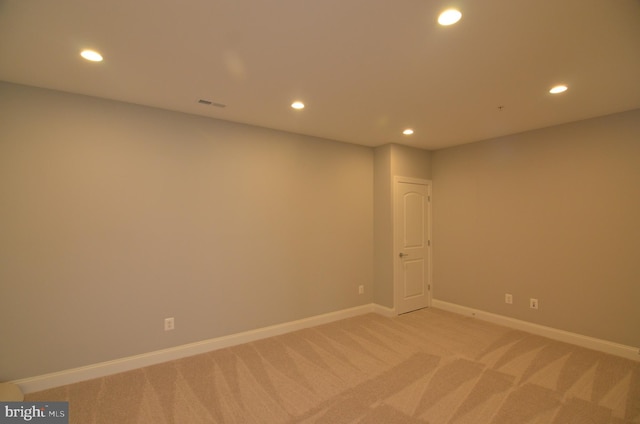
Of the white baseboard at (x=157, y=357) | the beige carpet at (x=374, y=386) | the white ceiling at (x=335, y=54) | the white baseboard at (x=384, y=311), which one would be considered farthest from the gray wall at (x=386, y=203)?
the white ceiling at (x=335, y=54)

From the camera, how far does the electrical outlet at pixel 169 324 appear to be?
10.0 feet

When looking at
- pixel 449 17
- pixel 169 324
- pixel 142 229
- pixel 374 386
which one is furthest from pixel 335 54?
pixel 169 324

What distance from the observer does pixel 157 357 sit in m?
2.99

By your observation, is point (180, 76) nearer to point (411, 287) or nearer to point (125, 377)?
point (125, 377)

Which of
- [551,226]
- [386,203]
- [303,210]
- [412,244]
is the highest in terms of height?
[386,203]

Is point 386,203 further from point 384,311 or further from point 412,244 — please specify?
point 384,311

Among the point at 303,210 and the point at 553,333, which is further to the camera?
the point at 303,210

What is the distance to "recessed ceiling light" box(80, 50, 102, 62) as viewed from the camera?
2035mm

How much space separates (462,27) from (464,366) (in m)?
2.92

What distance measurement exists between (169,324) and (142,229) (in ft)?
3.35

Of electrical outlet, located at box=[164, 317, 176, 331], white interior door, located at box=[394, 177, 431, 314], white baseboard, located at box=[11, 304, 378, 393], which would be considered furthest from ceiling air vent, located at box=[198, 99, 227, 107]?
white interior door, located at box=[394, 177, 431, 314]

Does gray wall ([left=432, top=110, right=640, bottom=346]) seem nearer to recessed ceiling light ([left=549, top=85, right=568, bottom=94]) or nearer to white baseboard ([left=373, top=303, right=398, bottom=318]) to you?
white baseboard ([left=373, top=303, right=398, bottom=318])

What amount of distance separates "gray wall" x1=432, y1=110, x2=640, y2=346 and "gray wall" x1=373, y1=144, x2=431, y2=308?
704 mm

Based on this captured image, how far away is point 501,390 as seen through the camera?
253 centimetres
